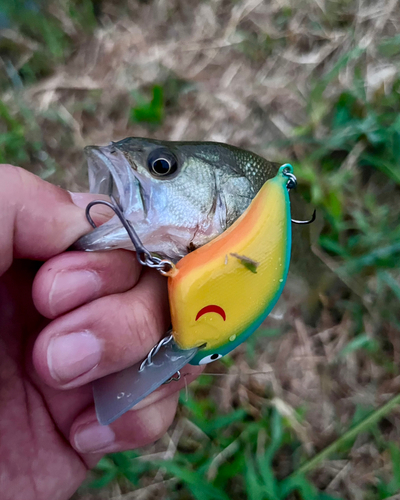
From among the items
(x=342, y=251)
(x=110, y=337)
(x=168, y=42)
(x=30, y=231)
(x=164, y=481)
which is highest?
(x=168, y=42)

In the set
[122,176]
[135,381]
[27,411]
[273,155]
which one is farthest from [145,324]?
[273,155]

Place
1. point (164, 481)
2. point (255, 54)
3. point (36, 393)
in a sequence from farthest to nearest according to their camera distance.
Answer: point (255, 54)
point (164, 481)
point (36, 393)

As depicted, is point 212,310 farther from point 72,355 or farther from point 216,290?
point 72,355

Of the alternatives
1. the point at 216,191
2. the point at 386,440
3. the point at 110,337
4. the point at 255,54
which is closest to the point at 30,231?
the point at 110,337

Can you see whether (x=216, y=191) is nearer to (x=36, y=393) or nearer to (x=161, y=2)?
(x=36, y=393)

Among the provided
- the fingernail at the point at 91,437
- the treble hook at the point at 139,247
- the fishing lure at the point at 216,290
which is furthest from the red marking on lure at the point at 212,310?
the fingernail at the point at 91,437

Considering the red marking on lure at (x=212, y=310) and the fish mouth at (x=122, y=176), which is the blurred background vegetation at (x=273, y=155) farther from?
the fish mouth at (x=122, y=176)
